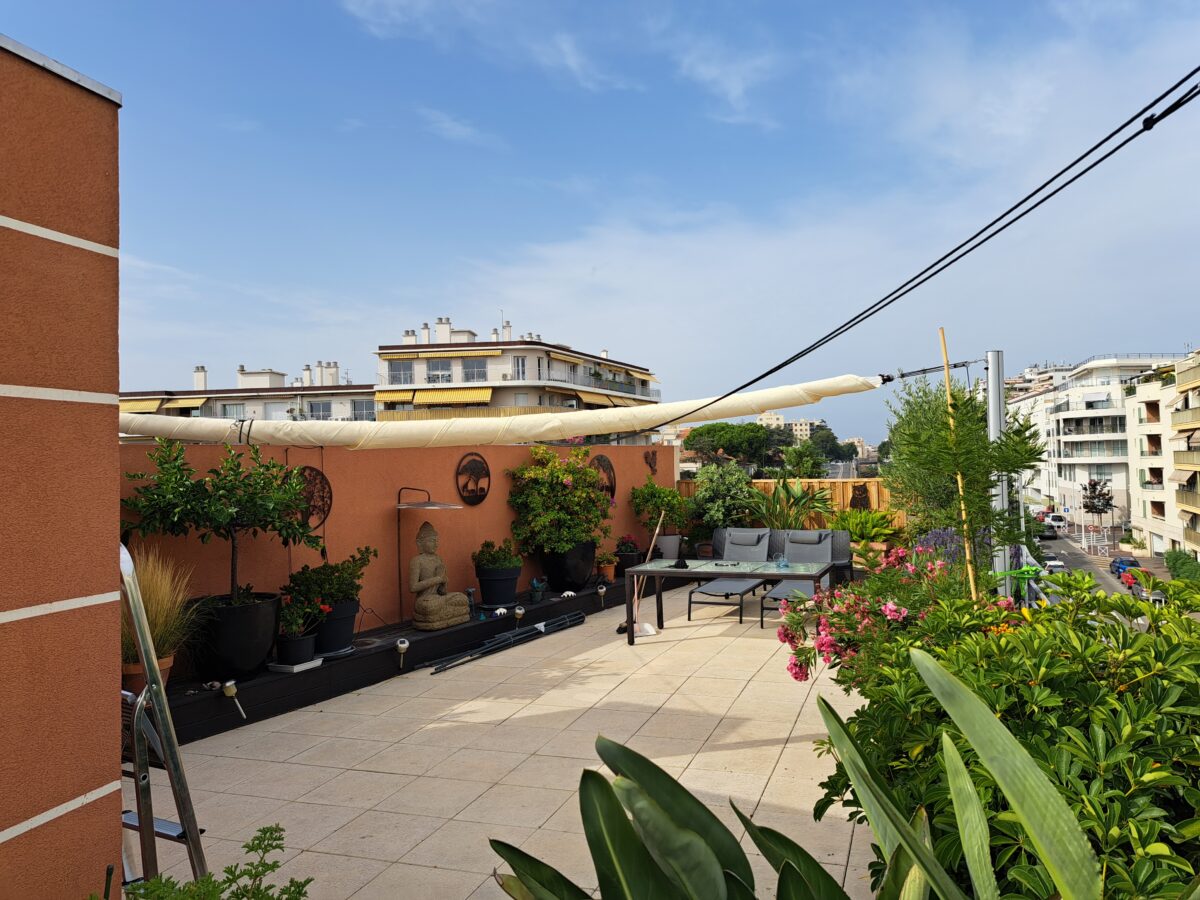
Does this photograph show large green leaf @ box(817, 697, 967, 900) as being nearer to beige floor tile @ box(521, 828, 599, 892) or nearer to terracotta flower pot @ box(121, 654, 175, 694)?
beige floor tile @ box(521, 828, 599, 892)

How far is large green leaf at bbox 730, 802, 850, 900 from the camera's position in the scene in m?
1.11

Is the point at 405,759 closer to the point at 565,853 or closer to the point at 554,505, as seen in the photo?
the point at 565,853

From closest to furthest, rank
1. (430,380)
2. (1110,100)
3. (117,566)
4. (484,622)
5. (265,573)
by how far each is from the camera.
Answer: (117,566)
(1110,100)
(265,573)
(484,622)
(430,380)

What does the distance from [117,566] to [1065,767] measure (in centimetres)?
215

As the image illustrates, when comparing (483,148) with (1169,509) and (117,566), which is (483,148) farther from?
(1169,509)

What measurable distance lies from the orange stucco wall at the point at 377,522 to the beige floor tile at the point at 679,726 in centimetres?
317

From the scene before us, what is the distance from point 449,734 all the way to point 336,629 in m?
1.50

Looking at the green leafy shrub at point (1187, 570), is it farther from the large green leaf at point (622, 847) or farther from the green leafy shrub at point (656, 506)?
the green leafy shrub at point (656, 506)

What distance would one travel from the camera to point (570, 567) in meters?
9.30

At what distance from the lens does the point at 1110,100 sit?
16.6 ft

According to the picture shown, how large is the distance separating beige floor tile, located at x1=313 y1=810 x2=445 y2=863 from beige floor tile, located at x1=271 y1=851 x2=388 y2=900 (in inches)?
2.2

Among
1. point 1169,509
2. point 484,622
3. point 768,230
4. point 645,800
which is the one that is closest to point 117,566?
point 645,800

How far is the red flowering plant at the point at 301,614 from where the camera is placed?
5.62m

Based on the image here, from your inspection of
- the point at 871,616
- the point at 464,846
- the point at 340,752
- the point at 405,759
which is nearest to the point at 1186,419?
the point at 871,616
